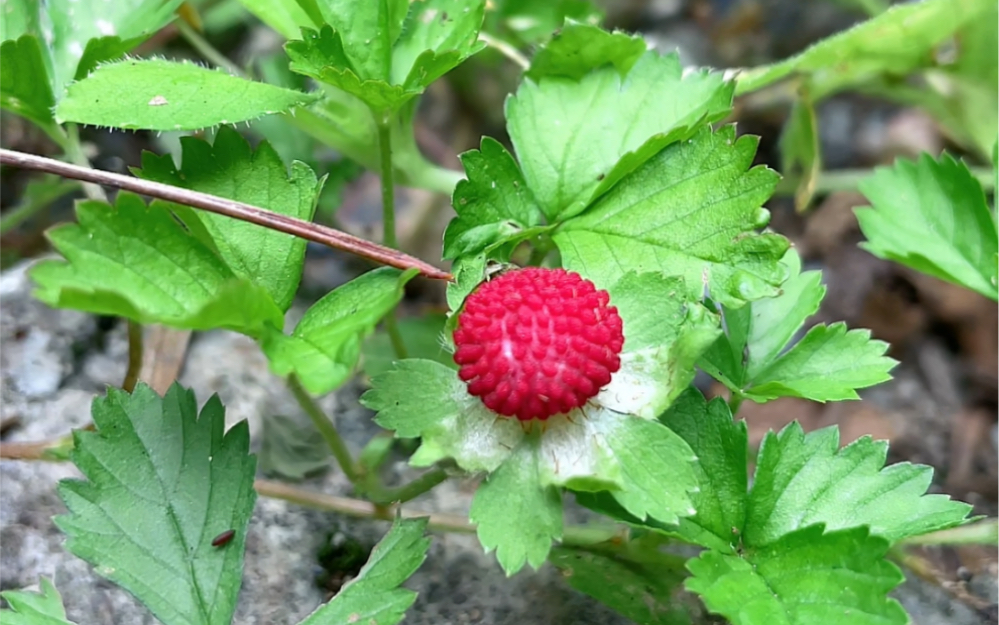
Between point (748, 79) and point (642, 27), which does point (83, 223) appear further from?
point (642, 27)

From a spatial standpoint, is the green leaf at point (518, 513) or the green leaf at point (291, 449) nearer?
the green leaf at point (518, 513)

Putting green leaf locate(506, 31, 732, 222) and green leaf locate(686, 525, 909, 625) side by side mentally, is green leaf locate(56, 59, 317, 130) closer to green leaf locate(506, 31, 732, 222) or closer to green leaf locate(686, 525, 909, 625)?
green leaf locate(506, 31, 732, 222)

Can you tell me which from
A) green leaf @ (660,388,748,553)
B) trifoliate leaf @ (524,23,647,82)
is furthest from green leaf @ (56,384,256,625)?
trifoliate leaf @ (524,23,647,82)

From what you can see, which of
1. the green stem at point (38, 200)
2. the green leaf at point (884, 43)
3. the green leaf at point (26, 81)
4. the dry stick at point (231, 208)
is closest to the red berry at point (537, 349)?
the dry stick at point (231, 208)

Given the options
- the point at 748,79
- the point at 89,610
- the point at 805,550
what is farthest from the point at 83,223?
the point at 748,79

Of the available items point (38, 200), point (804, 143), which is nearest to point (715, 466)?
point (804, 143)

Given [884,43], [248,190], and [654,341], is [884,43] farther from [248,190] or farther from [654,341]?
[248,190]

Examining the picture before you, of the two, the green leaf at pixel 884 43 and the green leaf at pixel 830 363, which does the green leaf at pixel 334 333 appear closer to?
the green leaf at pixel 830 363
